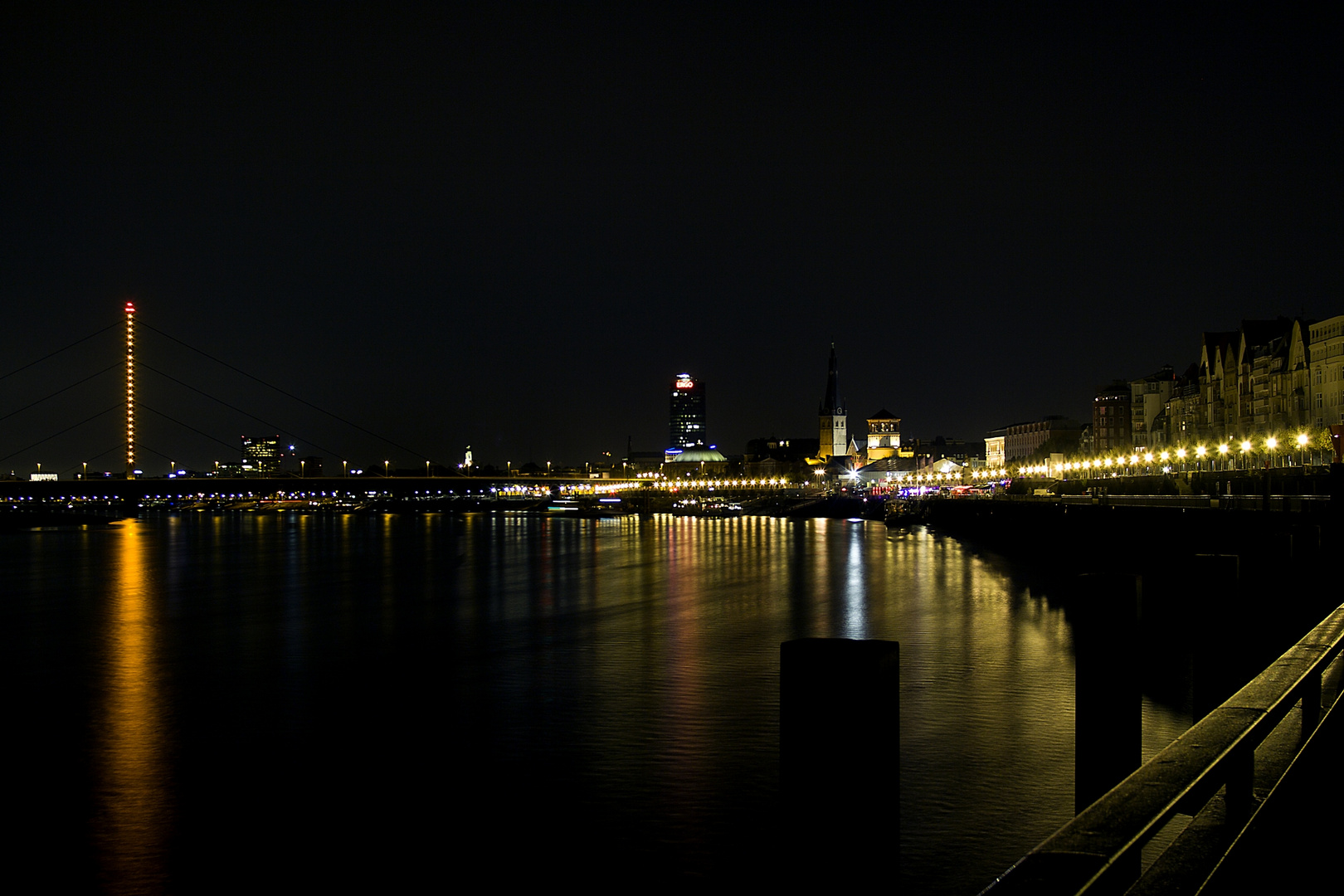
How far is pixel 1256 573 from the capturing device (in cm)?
1641

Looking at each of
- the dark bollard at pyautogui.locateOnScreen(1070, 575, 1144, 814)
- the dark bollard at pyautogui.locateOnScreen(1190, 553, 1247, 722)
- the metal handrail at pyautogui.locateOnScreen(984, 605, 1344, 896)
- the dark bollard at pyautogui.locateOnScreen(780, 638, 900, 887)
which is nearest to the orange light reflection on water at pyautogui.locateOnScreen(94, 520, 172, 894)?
the dark bollard at pyautogui.locateOnScreen(1070, 575, 1144, 814)

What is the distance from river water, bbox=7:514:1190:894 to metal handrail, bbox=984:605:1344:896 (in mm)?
856

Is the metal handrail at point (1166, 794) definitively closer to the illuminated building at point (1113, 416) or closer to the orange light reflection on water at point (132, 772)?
the orange light reflection on water at point (132, 772)

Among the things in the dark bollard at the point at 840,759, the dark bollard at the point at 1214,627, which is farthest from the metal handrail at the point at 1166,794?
the dark bollard at the point at 1214,627

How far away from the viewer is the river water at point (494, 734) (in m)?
10.7

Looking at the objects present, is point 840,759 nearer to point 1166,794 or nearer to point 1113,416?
point 1166,794

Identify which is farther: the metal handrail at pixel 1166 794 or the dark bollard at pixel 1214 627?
the dark bollard at pixel 1214 627

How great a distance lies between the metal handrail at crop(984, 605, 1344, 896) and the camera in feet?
8.91

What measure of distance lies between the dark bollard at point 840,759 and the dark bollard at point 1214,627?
6.86 m

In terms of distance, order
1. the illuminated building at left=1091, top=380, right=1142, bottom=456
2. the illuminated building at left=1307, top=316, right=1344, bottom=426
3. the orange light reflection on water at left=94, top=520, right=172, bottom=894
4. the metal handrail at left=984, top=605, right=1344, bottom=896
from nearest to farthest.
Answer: the metal handrail at left=984, top=605, right=1344, bottom=896 → the orange light reflection on water at left=94, top=520, right=172, bottom=894 → the illuminated building at left=1307, top=316, right=1344, bottom=426 → the illuminated building at left=1091, top=380, right=1142, bottom=456

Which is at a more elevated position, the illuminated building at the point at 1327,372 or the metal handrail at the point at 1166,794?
the illuminated building at the point at 1327,372

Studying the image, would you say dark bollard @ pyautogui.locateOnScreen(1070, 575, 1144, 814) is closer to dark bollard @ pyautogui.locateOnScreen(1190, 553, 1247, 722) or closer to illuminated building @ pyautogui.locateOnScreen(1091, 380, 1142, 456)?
dark bollard @ pyautogui.locateOnScreen(1190, 553, 1247, 722)

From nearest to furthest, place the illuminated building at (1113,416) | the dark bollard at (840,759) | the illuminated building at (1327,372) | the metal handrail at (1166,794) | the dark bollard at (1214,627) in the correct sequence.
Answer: the metal handrail at (1166,794) < the dark bollard at (840,759) < the dark bollard at (1214,627) < the illuminated building at (1327,372) < the illuminated building at (1113,416)

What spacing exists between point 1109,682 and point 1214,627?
3411mm
